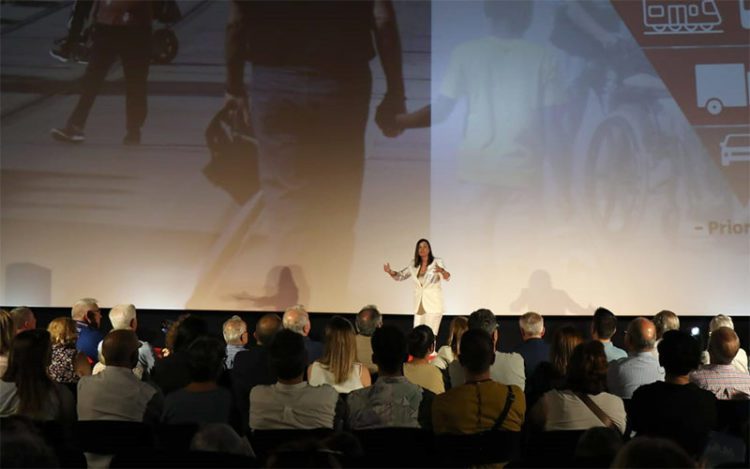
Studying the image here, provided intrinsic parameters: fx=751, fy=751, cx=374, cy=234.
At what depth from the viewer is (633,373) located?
3594 mm

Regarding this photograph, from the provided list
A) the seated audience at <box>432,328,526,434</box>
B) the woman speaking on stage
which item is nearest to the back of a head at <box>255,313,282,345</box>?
the seated audience at <box>432,328,526,434</box>

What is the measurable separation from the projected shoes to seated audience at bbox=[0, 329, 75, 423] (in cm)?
557

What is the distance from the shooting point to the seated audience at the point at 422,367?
3.53m

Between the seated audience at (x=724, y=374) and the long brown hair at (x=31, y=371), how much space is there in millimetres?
2749

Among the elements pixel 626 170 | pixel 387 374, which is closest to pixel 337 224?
pixel 626 170

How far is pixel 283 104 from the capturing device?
25.4ft

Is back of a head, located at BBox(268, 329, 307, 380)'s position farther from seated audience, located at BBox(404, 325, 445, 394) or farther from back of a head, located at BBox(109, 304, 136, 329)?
back of a head, located at BBox(109, 304, 136, 329)

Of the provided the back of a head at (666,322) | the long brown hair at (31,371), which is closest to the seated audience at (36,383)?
the long brown hair at (31,371)

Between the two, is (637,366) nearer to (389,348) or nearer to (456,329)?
(456,329)

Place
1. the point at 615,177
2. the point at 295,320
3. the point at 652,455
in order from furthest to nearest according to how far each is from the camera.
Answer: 1. the point at 615,177
2. the point at 295,320
3. the point at 652,455

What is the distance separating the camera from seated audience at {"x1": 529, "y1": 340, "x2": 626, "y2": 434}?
278 centimetres

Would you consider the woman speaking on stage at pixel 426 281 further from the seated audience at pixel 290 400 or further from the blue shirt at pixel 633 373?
the seated audience at pixel 290 400

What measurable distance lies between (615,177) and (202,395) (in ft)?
18.9

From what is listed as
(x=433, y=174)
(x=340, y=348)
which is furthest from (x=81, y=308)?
(x=433, y=174)
